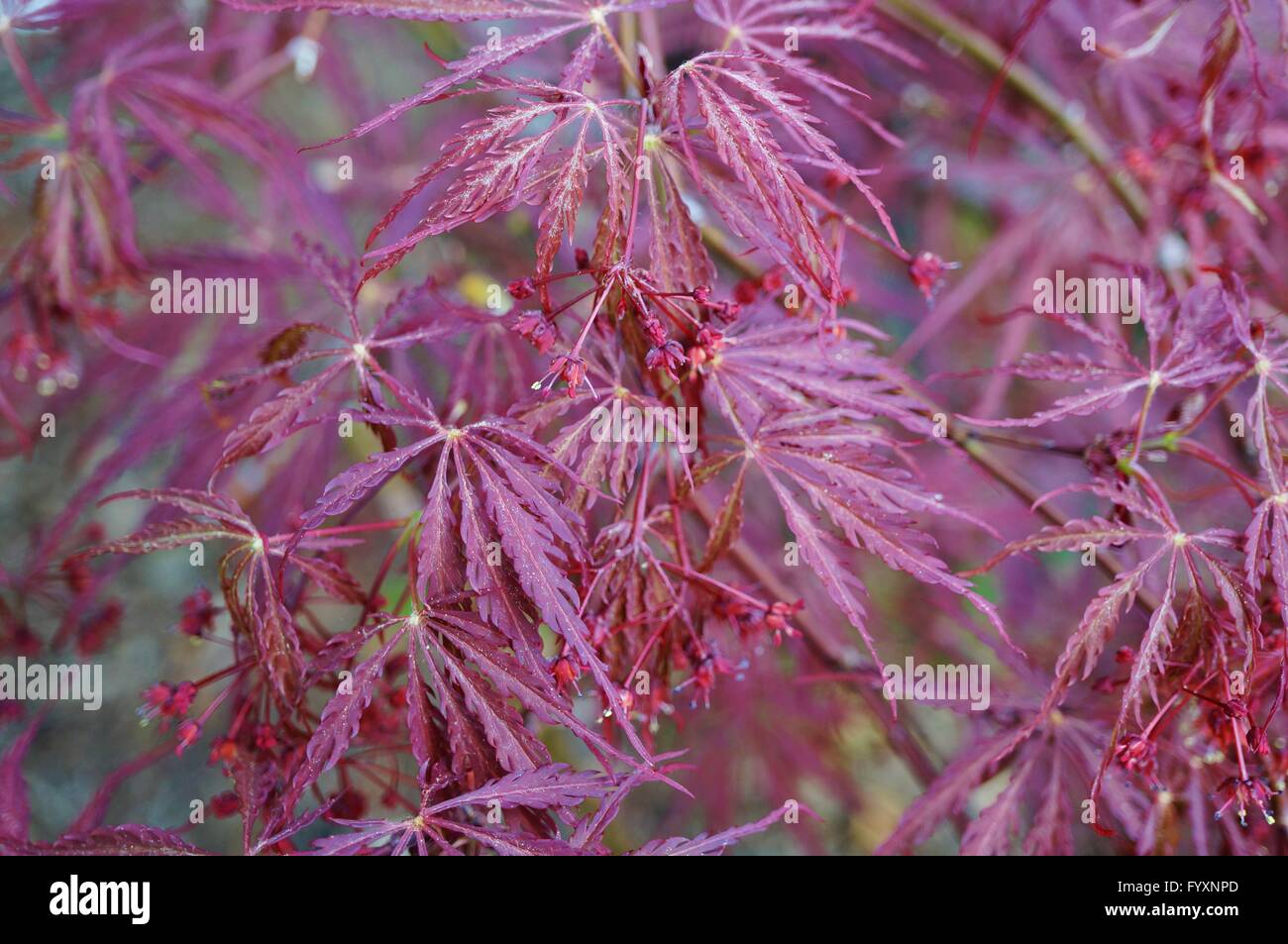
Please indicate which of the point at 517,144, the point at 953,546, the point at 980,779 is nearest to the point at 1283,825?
the point at 980,779

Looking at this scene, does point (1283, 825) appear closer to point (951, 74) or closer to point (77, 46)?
point (951, 74)

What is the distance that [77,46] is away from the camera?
4.12 feet

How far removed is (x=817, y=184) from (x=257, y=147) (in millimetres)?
808
